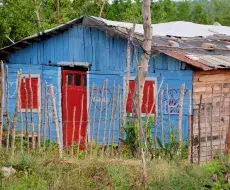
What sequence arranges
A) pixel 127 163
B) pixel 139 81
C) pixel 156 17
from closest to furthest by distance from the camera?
pixel 127 163 < pixel 139 81 < pixel 156 17

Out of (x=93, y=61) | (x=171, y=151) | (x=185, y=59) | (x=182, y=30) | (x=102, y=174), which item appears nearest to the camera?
(x=102, y=174)

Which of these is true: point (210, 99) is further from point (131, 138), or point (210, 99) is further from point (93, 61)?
point (131, 138)

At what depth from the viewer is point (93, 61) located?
41.6 feet

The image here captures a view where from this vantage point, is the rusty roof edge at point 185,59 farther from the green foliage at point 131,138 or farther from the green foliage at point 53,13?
the green foliage at point 131,138

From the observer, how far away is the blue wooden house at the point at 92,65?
1142cm

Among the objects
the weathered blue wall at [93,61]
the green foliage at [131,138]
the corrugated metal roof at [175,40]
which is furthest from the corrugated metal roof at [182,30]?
the green foliage at [131,138]

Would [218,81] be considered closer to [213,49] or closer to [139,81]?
[213,49]

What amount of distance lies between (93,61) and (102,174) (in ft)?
19.1

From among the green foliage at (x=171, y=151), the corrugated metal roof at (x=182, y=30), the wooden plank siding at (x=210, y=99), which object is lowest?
the green foliage at (x=171, y=151)

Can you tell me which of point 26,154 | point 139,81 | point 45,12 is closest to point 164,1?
point 45,12

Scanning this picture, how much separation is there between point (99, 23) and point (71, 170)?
5558 mm

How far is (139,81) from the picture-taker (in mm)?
8914

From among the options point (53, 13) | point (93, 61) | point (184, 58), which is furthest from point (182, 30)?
point (53, 13)

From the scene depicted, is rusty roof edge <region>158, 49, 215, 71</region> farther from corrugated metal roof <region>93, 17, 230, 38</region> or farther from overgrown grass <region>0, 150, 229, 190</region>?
overgrown grass <region>0, 150, 229, 190</region>
